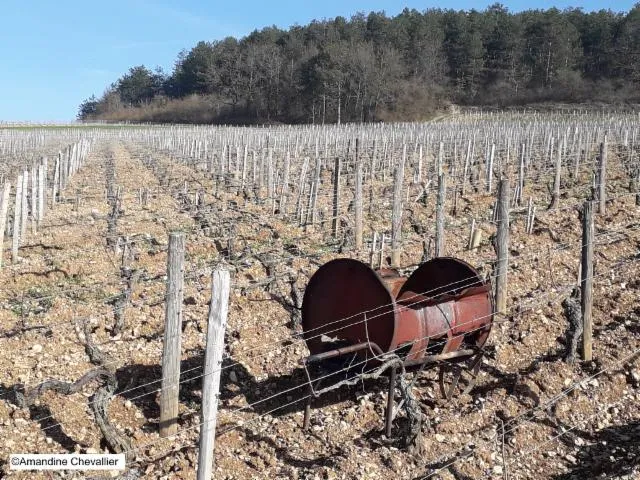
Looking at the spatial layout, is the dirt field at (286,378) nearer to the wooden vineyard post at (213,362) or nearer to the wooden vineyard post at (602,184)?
the wooden vineyard post at (213,362)

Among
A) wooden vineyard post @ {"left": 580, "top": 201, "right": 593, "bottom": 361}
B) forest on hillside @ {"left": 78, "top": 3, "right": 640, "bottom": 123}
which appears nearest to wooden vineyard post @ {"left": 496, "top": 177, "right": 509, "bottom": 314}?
wooden vineyard post @ {"left": 580, "top": 201, "right": 593, "bottom": 361}

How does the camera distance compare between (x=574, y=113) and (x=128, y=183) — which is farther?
(x=574, y=113)

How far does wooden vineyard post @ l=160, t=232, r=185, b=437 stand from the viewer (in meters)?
4.52

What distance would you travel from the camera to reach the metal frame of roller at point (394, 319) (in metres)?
5.17

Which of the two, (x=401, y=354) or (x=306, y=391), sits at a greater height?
(x=401, y=354)

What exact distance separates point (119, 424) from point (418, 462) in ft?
7.18

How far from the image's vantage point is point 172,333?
15.0 feet

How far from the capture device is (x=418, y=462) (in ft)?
15.3

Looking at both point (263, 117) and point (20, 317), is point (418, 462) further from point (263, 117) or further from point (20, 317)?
point (263, 117)

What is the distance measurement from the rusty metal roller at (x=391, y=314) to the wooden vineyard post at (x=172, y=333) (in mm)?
1030

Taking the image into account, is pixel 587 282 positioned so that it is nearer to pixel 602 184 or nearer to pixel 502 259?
pixel 502 259

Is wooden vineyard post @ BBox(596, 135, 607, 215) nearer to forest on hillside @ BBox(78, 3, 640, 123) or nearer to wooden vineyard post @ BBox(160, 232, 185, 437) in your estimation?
wooden vineyard post @ BBox(160, 232, 185, 437)

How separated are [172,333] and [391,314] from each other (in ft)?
5.42

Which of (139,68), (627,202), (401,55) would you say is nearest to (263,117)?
(401,55)
